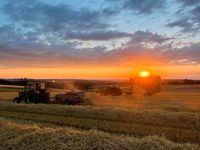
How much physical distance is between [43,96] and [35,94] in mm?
636

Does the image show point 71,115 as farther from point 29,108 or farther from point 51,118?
point 29,108

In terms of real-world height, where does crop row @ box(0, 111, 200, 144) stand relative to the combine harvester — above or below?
below

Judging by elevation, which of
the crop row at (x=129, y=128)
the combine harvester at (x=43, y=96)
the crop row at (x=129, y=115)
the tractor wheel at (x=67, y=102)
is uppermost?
the combine harvester at (x=43, y=96)

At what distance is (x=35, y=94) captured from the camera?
3111 centimetres

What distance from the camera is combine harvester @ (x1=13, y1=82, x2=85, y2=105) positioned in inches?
1207

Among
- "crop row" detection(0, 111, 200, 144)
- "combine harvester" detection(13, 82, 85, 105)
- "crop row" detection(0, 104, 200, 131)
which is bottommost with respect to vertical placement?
"crop row" detection(0, 111, 200, 144)

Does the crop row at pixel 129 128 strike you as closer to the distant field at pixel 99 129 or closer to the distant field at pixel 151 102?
the distant field at pixel 99 129

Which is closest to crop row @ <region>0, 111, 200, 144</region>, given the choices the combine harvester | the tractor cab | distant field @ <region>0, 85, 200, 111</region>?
distant field @ <region>0, 85, 200, 111</region>

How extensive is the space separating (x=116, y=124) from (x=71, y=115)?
17.4 feet

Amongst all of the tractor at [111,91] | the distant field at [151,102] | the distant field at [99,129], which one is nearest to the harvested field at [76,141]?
the distant field at [99,129]

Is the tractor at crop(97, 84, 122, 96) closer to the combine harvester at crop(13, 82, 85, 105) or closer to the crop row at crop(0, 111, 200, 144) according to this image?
the combine harvester at crop(13, 82, 85, 105)

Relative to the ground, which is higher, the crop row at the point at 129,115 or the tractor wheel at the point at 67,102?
the tractor wheel at the point at 67,102

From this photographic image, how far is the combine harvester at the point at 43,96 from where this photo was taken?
30656 mm

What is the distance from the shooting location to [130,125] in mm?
18250
